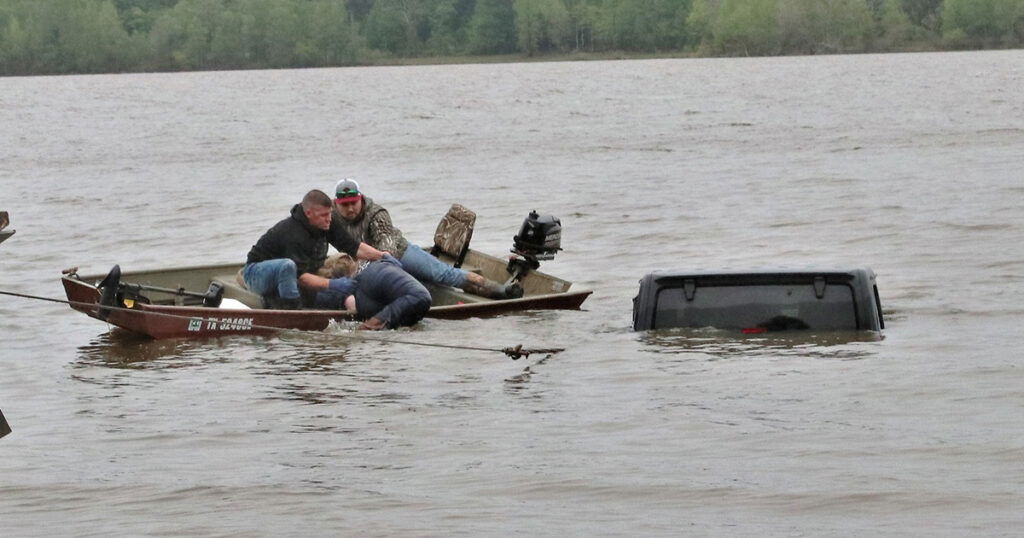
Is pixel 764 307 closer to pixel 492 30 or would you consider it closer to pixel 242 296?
pixel 242 296

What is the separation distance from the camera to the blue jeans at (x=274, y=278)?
14.4 metres

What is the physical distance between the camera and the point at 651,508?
8.86m

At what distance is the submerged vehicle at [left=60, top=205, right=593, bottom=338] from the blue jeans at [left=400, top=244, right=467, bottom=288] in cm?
14

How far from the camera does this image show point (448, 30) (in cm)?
18162

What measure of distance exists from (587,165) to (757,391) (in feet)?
91.5

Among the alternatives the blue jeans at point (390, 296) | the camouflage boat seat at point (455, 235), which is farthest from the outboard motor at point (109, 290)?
the camouflage boat seat at point (455, 235)

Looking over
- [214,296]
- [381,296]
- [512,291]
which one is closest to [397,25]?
[512,291]

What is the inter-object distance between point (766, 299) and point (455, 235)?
4.79 meters

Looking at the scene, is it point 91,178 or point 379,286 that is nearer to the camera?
point 379,286

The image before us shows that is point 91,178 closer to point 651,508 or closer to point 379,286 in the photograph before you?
point 379,286

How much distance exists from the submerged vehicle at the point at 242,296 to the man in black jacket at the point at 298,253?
252 millimetres

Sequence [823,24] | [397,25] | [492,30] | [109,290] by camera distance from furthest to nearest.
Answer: [492,30]
[397,25]
[823,24]
[109,290]

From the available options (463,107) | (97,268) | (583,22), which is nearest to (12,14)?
(583,22)

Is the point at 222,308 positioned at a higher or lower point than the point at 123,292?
lower
